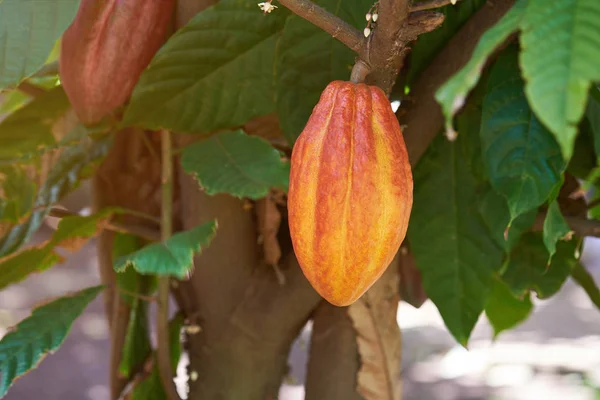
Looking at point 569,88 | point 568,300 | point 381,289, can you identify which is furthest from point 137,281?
point 568,300

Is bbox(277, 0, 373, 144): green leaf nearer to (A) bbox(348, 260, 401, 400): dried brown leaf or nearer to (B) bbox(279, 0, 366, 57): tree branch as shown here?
(B) bbox(279, 0, 366, 57): tree branch

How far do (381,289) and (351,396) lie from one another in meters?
0.13

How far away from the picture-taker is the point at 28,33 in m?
0.52

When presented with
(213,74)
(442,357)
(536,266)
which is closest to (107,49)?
(213,74)

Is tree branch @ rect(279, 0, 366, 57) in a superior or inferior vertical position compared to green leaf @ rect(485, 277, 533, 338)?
superior

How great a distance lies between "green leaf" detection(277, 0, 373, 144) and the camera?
1.98 ft

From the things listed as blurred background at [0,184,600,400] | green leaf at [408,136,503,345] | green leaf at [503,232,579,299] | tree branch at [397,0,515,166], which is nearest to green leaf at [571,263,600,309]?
green leaf at [503,232,579,299]

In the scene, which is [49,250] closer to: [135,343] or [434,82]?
[135,343]

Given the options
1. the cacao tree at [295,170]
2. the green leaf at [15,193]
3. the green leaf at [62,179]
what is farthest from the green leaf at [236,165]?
the green leaf at [15,193]

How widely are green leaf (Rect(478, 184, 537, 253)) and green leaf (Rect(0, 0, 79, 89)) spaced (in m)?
0.42

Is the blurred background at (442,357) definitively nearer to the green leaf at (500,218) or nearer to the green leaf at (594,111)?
the green leaf at (500,218)

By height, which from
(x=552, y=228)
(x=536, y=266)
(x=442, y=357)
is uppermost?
(x=552, y=228)

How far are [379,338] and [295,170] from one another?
0.41 m

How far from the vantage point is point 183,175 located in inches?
32.8
